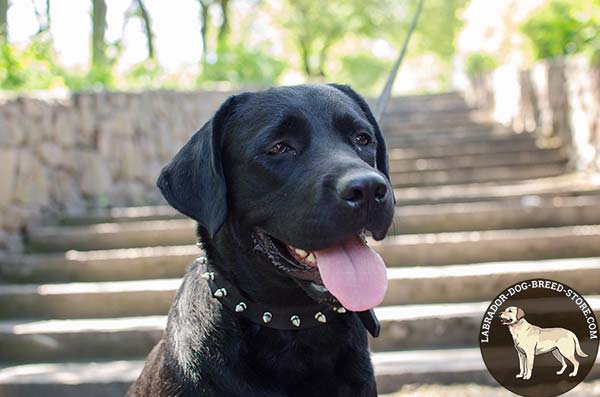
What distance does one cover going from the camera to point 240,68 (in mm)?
9586

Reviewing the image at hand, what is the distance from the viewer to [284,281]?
82.0 inches

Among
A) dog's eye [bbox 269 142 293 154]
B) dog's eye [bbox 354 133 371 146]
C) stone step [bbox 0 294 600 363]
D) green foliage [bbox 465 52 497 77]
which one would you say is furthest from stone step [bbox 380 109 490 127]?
dog's eye [bbox 269 142 293 154]

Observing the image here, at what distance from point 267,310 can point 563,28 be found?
716 cm

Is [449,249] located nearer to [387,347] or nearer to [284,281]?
[387,347]

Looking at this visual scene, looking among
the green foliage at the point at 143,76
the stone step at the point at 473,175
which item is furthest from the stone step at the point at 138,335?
the green foliage at the point at 143,76

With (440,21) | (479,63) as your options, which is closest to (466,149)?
(479,63)

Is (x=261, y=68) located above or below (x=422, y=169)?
above

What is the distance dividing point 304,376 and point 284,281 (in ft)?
0.99

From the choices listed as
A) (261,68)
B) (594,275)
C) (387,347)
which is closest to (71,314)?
(387,347)

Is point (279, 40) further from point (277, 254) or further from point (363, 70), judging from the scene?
point (277, 254)

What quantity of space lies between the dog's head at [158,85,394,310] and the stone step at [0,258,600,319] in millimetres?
2572

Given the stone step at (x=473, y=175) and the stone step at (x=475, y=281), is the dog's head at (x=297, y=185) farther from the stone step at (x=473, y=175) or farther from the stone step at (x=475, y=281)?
the stone step at (x=473, y=175)

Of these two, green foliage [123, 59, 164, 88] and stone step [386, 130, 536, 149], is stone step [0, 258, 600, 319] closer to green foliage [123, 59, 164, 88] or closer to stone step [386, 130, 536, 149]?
green foliage [123, 59, 164, 88]

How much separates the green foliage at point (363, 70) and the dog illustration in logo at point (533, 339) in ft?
138
